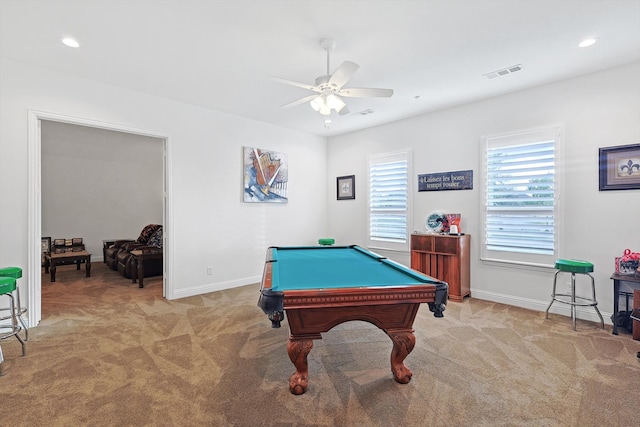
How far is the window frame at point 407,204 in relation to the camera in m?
5.11

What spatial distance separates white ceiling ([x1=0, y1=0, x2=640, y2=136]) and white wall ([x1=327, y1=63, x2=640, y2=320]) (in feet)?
0.92

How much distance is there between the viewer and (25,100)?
327cm

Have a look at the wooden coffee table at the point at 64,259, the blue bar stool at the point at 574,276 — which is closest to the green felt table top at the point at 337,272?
the blue bar stool at the point at 574,276

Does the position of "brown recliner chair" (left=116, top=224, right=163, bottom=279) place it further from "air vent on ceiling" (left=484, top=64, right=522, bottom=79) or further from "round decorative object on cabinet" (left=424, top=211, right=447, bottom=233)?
"air vent on ceiling" (left=484, top=64, right=522, bottom=79)

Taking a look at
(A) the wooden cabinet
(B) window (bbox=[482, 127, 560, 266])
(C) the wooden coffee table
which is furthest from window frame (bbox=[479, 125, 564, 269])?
(C) the wooden coffee table

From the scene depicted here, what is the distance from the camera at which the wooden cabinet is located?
4.18 meters

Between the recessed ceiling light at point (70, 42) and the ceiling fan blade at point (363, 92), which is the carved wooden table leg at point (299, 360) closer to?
the ceiling fan blade at point (363, 92)

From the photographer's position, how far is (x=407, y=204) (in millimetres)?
5141

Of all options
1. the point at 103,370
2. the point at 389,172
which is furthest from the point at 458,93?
the point at 103,370

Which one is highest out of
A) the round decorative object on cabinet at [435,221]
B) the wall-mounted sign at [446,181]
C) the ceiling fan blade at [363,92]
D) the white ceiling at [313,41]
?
the white ceiling at [313,41]

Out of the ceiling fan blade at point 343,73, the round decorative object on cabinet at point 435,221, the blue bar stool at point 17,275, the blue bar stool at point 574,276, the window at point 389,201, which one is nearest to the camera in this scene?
the ceiling fan blade at point 343,73

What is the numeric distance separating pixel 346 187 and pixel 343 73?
3.76 m

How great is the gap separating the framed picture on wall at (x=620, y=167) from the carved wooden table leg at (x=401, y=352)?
305 centimetres

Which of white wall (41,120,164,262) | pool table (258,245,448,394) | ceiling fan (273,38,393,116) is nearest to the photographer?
pool table (258,245,448,394)
